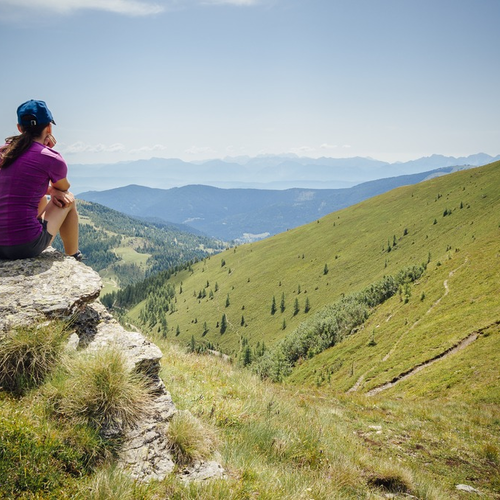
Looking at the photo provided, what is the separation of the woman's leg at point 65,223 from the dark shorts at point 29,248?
183mm

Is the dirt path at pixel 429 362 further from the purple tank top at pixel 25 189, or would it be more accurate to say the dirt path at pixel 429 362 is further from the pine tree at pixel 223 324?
the pine tree at pixel 223 324

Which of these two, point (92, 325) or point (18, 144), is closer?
point (18, 144)

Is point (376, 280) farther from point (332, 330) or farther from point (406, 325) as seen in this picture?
point (406, 325)

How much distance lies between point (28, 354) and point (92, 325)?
77.7 inches

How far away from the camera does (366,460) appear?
7262 millimetres

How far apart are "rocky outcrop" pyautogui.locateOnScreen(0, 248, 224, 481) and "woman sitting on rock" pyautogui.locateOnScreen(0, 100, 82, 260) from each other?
0.53 metres

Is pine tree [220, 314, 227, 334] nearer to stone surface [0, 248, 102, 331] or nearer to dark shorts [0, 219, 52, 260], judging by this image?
stone surface [0, 248, 102, 331]

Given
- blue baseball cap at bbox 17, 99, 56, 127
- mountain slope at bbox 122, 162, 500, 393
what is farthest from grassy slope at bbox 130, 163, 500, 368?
blue baseball cap at bbox 17, 99, 56, 127

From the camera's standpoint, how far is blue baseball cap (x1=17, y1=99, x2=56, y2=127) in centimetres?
687

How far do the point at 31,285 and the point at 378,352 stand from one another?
170 ft

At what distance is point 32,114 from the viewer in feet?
22.7

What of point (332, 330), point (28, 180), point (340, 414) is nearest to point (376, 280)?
point (332, 330)

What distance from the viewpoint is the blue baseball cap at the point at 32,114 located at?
22.5 feet

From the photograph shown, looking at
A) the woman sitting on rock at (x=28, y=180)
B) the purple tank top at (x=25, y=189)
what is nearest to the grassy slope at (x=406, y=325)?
the woman sitting on rock at (x=28, y=180)
